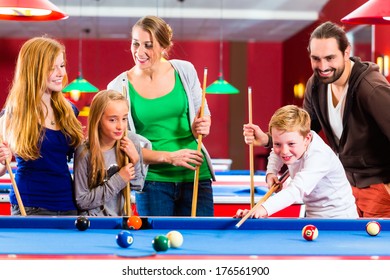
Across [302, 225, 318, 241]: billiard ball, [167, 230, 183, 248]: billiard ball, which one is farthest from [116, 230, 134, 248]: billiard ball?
[302, 225, 318, 241]: billiard ball

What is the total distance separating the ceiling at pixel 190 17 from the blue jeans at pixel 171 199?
7183 mm

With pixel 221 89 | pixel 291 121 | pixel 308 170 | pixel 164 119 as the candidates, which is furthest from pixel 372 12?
pixel 221 89

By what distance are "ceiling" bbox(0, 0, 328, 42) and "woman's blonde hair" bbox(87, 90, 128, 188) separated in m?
7.34

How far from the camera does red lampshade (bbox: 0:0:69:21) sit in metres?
3.20

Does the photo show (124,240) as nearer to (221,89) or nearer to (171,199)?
(171,199)

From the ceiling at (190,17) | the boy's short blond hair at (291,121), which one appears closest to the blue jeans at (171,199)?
the boy's short blond hair at (291,121)

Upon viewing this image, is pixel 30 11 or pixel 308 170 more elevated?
pixel 30 11

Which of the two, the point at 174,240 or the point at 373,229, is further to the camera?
the point at 373,229

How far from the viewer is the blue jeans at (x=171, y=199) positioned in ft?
10.8

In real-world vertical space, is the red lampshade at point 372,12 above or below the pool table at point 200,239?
above

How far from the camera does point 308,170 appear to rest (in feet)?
9.56

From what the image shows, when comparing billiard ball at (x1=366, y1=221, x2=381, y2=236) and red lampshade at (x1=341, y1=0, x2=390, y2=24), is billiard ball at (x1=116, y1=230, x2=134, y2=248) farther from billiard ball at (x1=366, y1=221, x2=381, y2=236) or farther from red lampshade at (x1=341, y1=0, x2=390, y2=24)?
red lampshade at (x1=341, y1=0, x2=390, y2=24)

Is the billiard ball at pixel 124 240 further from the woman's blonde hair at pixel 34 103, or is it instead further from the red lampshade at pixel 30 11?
the red lampshade at pixel 30 11

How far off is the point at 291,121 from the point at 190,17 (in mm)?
8411
